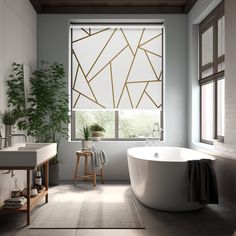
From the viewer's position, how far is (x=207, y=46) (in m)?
5.25

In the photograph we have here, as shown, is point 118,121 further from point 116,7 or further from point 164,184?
point 164,184

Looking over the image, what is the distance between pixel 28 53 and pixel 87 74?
1.18 meters

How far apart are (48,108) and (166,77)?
2.18 meters

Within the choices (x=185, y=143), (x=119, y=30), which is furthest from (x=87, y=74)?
(x=185, y=143)

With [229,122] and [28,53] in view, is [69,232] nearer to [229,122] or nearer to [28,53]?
[229,122]

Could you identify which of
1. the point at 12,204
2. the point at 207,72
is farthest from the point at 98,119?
the point at 12,204

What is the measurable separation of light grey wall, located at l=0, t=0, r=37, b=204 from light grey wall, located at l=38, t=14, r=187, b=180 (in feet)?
0.92

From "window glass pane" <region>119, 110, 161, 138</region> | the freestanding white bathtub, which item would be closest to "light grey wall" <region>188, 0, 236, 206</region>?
the freestanding white bathtub

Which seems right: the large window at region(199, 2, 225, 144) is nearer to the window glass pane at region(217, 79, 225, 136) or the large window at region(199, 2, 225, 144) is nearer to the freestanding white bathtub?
the window glass pane at region(217, 79, 225, 136)

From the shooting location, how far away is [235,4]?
3900mm

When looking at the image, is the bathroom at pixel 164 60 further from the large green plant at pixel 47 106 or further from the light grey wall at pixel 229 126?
the light grey wall at pixel 229 126

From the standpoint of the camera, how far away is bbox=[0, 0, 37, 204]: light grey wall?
4020mm

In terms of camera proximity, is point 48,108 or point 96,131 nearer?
point 48,108

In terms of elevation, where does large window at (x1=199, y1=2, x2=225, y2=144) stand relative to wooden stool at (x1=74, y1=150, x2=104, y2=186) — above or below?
above
